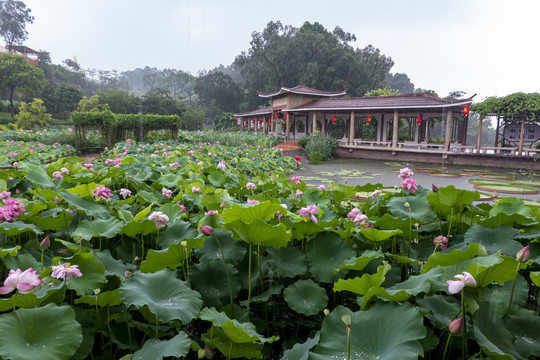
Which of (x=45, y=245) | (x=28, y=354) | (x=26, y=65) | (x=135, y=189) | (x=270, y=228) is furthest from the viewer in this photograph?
(x=26, y=65)

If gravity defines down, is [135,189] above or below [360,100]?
below

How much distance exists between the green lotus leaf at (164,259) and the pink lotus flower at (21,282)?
0.24 metres

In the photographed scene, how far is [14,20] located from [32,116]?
9040 millimetres

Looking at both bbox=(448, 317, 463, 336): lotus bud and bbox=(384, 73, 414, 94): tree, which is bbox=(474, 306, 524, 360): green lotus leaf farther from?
bbox=(384, 73, 414, 94): tree

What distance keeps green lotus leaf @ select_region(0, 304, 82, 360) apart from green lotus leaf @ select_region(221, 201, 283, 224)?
1.21 feet

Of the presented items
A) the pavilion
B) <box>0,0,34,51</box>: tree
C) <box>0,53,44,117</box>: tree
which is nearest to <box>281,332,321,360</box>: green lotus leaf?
the pavilion

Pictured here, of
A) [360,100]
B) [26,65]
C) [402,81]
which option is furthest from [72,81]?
[402,81]

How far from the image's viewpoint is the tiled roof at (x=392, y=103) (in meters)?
11.2

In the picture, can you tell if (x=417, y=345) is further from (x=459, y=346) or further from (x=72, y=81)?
(x=72, y=81)

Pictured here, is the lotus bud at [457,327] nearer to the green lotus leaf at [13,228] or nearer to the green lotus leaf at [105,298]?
the green lotus leaf at [105,298]

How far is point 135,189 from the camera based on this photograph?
2.00 m

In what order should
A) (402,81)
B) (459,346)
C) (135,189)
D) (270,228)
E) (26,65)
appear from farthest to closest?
(402,81)
(26,65)
(135,189)
(270,228)
(459,346)

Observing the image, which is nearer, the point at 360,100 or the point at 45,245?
the point at 45,245

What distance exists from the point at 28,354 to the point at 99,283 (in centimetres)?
22
